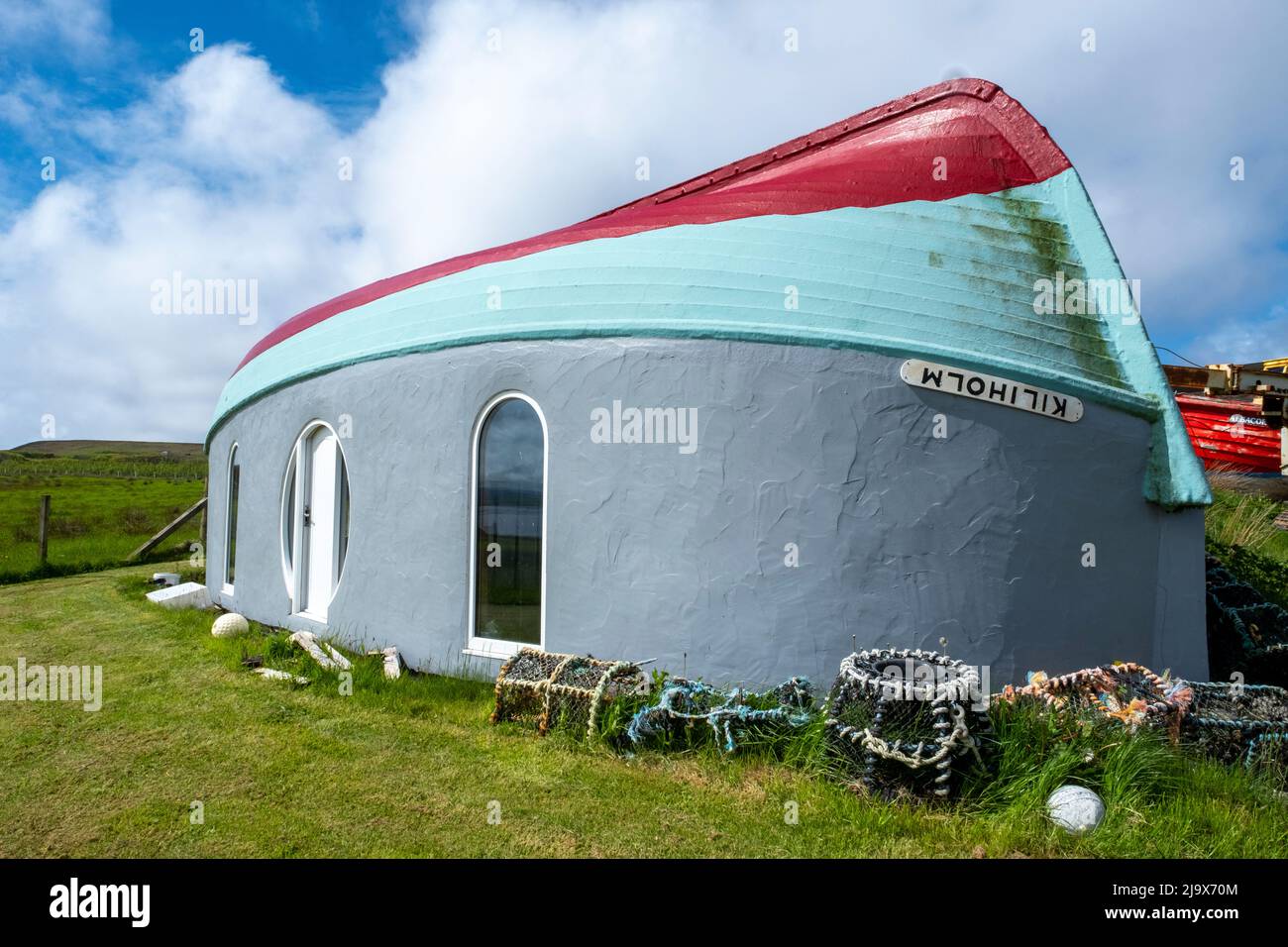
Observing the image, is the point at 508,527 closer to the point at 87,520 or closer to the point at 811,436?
the point at 811,436

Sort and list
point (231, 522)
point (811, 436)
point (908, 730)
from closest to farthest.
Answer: point (908, 730), point (811, 436), point (231, 522)

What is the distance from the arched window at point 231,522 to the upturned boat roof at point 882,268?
4.22m

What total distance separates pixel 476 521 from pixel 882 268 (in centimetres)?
389

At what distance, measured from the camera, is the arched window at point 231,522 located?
10508 millimetres

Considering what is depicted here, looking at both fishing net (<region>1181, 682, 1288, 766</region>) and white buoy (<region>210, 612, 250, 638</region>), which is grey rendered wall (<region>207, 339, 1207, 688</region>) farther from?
white buoy (<region>210, 612, 250, 638</region>)

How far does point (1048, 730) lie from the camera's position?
14.9ft

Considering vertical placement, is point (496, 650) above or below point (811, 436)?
below

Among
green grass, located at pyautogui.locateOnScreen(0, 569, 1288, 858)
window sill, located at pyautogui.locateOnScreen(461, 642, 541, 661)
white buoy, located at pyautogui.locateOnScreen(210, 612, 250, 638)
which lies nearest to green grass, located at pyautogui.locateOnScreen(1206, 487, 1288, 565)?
green grass, located at pyautogui.locateOnScreen(0, 569, 1288, 858)

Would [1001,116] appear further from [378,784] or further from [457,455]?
[378,784]

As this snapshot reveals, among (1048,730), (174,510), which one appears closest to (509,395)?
(1048,730)

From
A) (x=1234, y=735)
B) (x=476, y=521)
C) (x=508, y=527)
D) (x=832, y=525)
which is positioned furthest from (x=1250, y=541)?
(x=476, y=521)

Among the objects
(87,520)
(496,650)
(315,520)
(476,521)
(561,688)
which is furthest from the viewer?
(87,520)

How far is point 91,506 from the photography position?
33469 millimetres
